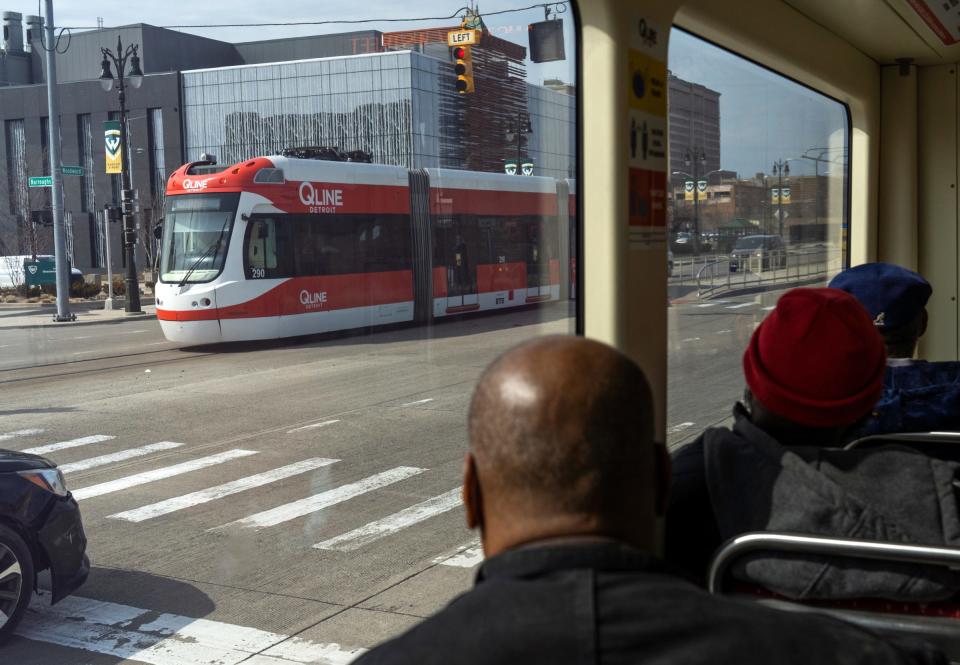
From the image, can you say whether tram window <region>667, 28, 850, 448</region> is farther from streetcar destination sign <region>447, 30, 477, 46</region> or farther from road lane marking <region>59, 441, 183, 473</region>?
road lane marking <region>59, 441, 183, 473</region>

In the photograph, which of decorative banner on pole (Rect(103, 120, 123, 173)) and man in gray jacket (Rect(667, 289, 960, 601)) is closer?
man in gray jacket (Rect(667, 289, 960, 601))

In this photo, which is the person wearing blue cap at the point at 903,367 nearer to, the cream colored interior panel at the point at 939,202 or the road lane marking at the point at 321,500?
the cream colored interior panel at the point at 939,202

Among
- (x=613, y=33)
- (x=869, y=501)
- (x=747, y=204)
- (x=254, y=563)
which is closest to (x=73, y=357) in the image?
(x=254, y=563)

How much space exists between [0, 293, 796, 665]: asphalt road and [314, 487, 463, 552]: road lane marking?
0.8 inches

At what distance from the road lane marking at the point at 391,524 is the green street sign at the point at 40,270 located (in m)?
2.58

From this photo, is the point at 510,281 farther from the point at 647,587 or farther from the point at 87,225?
the point at 647,587

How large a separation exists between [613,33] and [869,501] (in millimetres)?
1474

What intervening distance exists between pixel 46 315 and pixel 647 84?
6.00 metres

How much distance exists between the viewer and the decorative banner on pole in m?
6.32

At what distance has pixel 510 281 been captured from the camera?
15594mm

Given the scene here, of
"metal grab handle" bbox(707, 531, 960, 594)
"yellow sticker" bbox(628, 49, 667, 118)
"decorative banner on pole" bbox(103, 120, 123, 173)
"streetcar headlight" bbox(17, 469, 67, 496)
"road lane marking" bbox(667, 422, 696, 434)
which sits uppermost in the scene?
"decorative banner on pole" bbox(103, 120, 123, 173)

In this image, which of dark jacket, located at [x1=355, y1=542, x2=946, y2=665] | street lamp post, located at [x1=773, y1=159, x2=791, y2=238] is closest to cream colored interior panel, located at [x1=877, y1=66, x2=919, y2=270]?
street lamp post, located at [x1=773, y1=159, x2=791, y2=238]

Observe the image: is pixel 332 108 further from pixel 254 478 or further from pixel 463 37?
pixel 463 37

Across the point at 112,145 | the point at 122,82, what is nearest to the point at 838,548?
the point at 122,82
